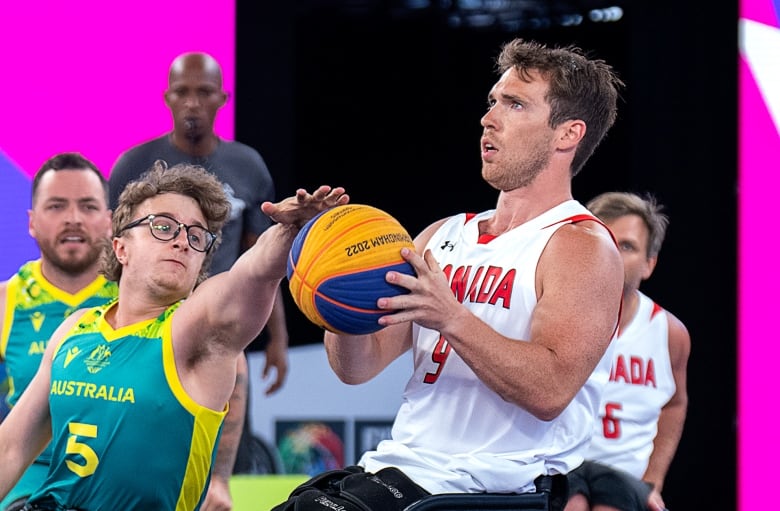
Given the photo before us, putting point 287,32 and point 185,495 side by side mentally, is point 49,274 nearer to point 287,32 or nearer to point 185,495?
point 185,495

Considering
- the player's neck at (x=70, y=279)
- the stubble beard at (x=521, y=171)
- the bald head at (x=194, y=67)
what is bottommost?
the player's neck at (x=70, y=279)

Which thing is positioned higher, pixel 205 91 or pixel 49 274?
pixel 205 91

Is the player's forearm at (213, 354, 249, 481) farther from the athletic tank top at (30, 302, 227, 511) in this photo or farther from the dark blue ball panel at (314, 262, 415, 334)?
the dark blue ball panel at (314, 262, 415, 334)

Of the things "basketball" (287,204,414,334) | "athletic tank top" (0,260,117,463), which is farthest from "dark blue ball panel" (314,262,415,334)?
"athletic tank top" (0,260,117,463)

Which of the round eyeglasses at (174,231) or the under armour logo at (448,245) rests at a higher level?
the round eyeglasses at (174,231)

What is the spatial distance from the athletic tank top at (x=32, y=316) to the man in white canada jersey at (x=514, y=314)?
1.70 meters

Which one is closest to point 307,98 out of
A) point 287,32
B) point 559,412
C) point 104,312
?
point 287,32

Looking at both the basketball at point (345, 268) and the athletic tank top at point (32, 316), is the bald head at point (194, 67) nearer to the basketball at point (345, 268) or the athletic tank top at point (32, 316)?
the athletic tank top at point (32, 316)

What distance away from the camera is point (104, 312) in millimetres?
3129

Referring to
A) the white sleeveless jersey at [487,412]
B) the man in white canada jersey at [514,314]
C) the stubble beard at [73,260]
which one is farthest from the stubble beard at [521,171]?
the stubble beard at [73,260]

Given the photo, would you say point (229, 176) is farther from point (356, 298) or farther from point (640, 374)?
point (356, 298)

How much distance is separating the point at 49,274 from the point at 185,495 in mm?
1688

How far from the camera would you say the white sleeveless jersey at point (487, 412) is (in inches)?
102

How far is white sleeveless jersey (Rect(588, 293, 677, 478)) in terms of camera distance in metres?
4.13
